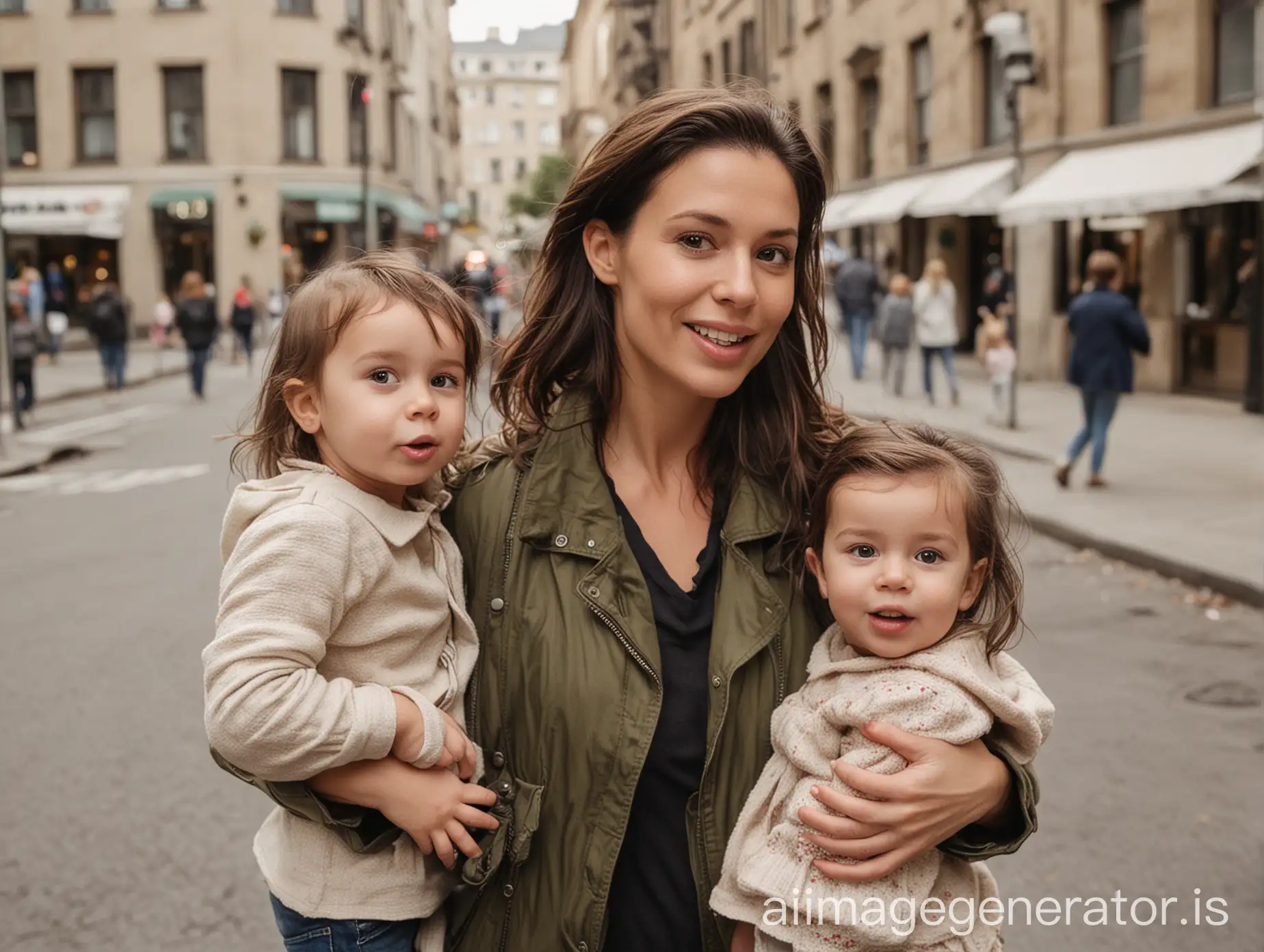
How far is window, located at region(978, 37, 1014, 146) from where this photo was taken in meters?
24.8

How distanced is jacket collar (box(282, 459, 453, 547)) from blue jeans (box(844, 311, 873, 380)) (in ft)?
66.4

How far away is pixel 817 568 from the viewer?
2.14 meters

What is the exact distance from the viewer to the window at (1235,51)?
58.0 feet

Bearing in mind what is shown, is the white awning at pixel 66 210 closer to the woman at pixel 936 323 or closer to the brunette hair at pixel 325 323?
the woman at pixel 936 323

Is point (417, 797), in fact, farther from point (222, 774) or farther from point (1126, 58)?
point (1126, 58)

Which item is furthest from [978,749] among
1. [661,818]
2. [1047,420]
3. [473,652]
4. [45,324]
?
[45,324]

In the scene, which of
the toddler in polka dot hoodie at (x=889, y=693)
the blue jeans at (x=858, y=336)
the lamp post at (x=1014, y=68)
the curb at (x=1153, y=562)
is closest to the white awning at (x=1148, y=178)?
the lamp post at (x=1014, y=68)

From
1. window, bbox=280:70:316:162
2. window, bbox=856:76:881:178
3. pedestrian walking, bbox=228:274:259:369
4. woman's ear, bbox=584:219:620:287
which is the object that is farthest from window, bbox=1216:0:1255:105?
window, bbox=280:70:316:162

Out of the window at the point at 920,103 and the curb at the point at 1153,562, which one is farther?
the window at the point at 920,103

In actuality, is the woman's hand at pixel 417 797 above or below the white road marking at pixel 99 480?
above

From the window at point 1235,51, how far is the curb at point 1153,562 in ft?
32.3

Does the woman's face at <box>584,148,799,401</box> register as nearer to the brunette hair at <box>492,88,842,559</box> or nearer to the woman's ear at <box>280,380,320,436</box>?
the brunette hair at <box>492,88,842,559</box>

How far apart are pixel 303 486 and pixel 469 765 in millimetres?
462

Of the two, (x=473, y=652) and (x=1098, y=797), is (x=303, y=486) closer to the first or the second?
(x=473, y=652)
